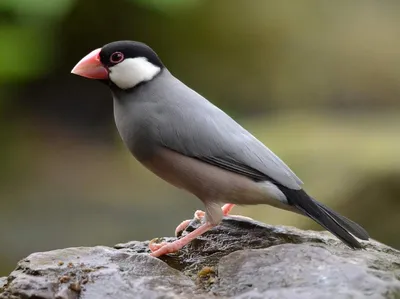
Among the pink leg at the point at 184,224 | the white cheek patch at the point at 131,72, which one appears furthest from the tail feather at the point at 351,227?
the white cheek patch at the point at 131,72

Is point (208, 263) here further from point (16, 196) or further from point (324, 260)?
point (16, 196)

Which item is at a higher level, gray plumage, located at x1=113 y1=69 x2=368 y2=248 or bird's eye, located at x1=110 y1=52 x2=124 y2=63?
bird's eye, located at x1=110 y1=52 x2=124 y2=63

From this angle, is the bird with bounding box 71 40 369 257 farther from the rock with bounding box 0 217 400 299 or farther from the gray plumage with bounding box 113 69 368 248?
the rock with bounding box 0 217 400 299

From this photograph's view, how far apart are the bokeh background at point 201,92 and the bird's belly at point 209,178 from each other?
284 centimetres

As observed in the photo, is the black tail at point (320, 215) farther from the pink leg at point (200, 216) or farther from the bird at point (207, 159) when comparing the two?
the pink leg at point (200, 216)

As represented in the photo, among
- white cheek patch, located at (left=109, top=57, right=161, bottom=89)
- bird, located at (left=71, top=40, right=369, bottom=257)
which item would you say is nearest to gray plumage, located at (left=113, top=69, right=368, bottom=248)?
bird, located at (left=71, top=40, right=369, bottom=257)

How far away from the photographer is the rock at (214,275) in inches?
85.8

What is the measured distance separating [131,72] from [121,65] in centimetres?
5

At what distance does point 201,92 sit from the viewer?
8.44m

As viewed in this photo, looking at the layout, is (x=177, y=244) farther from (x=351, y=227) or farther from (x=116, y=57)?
(x=116, y=57)

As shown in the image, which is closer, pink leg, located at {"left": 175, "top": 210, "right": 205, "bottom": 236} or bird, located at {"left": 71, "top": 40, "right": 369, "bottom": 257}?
bird, located at {"left": 71, "top": 40, "right": 369, "bottom": 257}

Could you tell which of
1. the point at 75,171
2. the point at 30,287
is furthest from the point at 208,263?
the point at 75,171

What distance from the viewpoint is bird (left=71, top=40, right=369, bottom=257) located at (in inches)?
108

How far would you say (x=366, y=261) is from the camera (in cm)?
246
